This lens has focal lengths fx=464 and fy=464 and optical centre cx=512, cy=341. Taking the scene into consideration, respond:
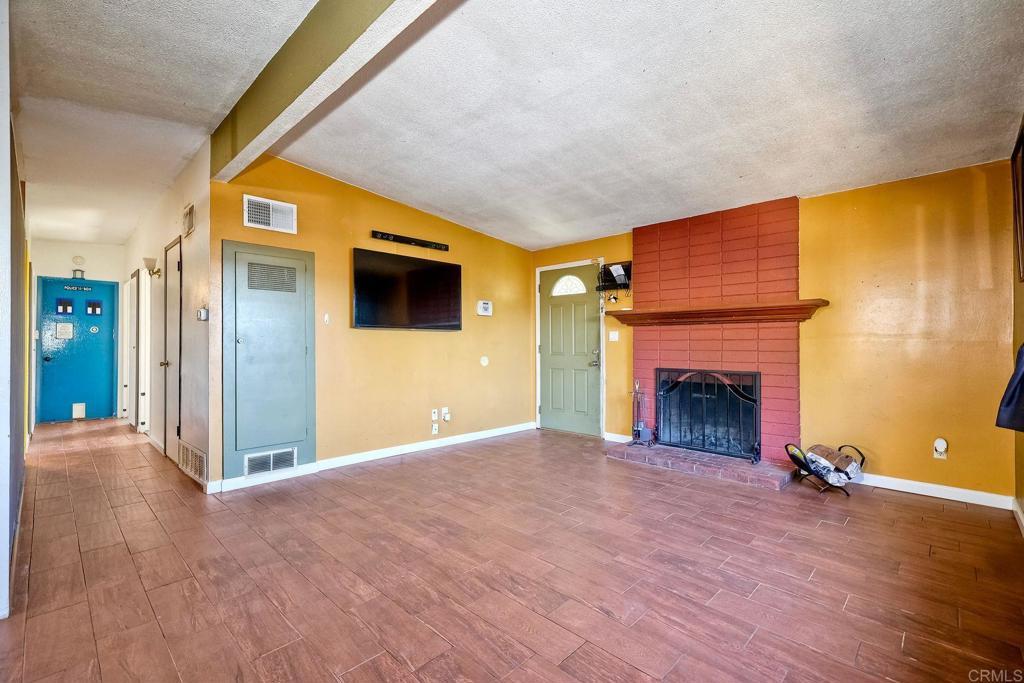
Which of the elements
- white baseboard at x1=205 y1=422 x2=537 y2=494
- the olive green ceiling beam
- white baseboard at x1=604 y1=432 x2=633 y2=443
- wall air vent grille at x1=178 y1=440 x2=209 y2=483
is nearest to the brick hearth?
Result: white baseboard at x1=604 y1=432 x2=633 y2=443

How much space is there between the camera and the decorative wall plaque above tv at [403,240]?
4699 millimetres

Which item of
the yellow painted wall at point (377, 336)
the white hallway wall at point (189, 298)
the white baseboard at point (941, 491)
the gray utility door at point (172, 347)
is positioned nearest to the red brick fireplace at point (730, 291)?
the white baseboard at point (941, 491)

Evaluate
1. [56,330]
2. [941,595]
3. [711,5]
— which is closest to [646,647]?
[941,595]

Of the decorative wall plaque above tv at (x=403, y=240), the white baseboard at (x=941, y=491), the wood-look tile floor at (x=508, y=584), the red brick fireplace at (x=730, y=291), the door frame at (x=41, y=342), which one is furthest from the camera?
the door frame at (x=41, y=342)

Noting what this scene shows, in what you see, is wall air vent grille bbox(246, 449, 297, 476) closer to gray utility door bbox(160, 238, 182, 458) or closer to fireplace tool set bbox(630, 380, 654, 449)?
gray utility door bbox(160, 238, 182, 458)

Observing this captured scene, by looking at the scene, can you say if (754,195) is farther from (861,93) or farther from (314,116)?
(314,116)

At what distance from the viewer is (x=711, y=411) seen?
464cm

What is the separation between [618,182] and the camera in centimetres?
406

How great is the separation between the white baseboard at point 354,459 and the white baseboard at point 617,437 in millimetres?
1178

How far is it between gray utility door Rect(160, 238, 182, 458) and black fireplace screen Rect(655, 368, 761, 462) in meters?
4.84

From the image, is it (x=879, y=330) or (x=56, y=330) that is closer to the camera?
(x=879, y=330)

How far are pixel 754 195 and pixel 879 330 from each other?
1.52 metres

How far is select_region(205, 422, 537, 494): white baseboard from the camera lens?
3760mm

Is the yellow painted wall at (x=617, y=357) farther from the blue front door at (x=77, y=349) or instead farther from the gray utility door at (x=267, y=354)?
the blue front door at (x=77, y=349)
